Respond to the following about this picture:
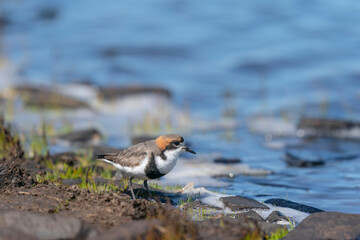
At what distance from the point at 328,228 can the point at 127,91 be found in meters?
13.8

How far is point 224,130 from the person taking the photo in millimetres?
16625

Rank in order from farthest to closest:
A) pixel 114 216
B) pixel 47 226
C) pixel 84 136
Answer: pixel 84 136
pixel 114 216
pixel 47 226

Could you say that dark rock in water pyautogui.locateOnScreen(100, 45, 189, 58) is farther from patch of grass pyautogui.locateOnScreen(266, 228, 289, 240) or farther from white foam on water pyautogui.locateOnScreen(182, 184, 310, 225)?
patch of grass pyautogui.locateOnScreen(266, 228, 289, 240)

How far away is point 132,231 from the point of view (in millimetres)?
5473

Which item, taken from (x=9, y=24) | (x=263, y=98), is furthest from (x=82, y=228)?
(x=9, y=24)

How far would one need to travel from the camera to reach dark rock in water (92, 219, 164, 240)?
5.35 meters

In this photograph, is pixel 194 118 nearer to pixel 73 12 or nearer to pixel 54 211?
pixel 54 211

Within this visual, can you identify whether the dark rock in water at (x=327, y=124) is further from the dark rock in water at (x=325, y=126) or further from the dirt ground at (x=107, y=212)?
the dirt ground at (x=107, y=212)

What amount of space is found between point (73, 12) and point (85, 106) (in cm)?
1870

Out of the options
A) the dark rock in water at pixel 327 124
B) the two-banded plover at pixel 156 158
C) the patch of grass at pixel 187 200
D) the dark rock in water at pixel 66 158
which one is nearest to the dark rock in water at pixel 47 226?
the two-banded plover at pixel 156 158

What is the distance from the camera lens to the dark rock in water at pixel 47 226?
18.3ft

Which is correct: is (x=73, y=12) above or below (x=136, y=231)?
above

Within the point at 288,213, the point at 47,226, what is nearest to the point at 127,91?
the point at 288,213

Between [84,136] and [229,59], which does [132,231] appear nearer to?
[84,136]
